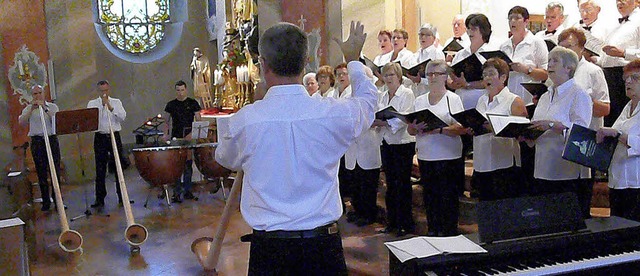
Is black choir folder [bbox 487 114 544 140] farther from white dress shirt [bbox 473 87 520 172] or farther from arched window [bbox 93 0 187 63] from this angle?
arched window [bbox 93 0 187 63]

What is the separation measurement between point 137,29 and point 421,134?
12.0 meters

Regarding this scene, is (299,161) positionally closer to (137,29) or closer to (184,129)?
(184,129)

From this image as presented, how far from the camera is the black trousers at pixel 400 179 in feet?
17.2

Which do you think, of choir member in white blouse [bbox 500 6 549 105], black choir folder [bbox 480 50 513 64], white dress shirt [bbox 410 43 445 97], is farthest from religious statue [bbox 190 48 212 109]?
black choir folder [bbox 480 50 513 64]

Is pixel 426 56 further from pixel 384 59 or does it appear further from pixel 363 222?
pixel 363 222

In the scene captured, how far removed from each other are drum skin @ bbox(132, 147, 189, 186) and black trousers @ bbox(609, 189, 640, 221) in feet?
16.3

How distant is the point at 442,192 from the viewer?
15.6ft

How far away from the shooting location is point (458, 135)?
468 centimetres

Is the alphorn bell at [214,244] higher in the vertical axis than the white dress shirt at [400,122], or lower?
lower

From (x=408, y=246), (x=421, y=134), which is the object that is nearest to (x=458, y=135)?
(x=421, y=134)

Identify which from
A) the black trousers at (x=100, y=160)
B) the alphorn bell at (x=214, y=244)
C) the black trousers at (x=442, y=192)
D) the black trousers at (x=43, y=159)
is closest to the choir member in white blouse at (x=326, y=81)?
the black trousers at (x=442, y=192)

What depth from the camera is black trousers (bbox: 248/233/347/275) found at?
2.03m

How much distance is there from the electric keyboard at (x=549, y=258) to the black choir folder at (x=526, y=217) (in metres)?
0.03

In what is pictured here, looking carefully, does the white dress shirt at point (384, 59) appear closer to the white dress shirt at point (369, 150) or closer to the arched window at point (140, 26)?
the white dress shirt at point (369, 150)
